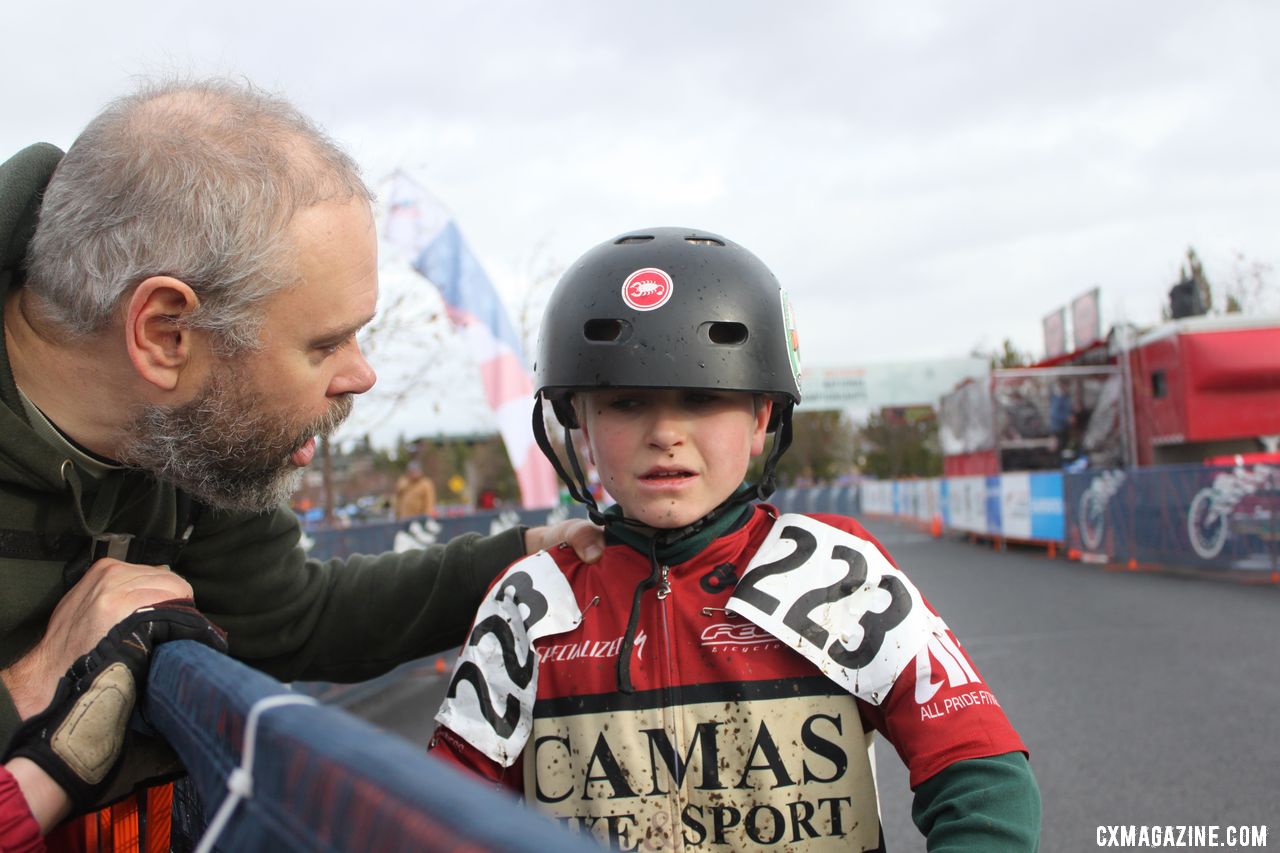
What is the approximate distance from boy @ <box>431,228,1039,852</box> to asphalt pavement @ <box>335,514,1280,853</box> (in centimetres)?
281

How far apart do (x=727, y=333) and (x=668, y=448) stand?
388 millimetres

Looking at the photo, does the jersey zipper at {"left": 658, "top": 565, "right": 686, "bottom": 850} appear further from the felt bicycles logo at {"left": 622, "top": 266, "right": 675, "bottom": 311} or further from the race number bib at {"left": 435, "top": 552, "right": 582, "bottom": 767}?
the felt bicycles logo at {"left": 622, "top": 266, "right": 675, "bottom": 311}

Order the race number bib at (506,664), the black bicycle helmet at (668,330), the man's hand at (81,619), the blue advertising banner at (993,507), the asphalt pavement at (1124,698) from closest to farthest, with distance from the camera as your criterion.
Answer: the man's hand at (81,619) → the race number bib at (506,664) → the black bicycle helmet at (668,330) → the asphalt pavement at (1124,698) → the blue advertising banner at (993,507)

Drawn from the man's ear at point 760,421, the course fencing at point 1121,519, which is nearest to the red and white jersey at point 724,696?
the man's ear at point 760,421

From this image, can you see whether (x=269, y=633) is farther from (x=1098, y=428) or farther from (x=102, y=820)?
(x=1098, y=428)

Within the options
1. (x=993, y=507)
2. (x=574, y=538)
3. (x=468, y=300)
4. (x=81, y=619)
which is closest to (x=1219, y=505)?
(x=993, y=507)

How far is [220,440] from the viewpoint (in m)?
1.90

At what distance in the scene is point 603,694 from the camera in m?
1.99

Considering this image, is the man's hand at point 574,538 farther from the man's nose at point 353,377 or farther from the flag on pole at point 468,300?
the flag on pole at point 468,300

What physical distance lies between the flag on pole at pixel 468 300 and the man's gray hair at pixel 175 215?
9.12m

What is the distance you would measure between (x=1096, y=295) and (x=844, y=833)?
24.4m

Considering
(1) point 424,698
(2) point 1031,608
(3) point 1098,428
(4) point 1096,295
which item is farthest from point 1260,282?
(1) point 424,698

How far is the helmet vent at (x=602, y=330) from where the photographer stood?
2283 millimetres

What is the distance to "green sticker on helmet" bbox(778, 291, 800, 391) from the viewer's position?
240 centimetres
